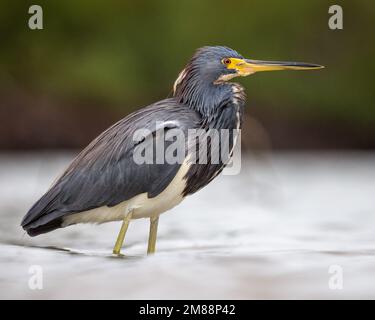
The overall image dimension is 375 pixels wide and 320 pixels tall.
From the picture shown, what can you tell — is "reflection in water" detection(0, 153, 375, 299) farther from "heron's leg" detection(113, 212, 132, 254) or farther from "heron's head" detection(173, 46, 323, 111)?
"heron's head" detection(173, 46, 323, 111)

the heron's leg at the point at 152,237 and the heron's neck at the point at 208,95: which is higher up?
the heron's neck at the point at 208,95

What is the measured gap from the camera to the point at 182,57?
2161 centimetres

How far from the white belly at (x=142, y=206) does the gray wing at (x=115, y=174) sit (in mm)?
68

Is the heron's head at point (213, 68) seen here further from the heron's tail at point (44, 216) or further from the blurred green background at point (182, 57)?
the blurred green background at point (182, 57)

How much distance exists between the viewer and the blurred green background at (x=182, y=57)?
20.7 m

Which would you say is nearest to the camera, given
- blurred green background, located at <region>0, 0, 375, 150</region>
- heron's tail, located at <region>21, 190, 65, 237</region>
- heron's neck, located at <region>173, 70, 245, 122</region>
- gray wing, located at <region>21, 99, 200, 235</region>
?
gray wing, located at <region>21, 99, 200, 235</region>

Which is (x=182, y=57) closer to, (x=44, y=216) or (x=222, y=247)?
(x=222, y=247)

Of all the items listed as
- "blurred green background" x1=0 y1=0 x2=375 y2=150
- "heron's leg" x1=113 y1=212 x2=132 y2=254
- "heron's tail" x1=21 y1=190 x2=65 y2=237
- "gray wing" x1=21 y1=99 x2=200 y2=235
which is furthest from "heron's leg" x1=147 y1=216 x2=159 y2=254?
"blurred green background" x1=0 y1=0 x2=375 y2=150

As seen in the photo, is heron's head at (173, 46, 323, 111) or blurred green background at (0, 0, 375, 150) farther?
blurred green background at (0, 0, 375, 150)

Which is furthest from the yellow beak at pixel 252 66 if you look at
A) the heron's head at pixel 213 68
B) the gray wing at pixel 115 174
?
the gray wing at pixel 115 174

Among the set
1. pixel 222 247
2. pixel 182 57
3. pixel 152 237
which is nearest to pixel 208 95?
pixel 152 237

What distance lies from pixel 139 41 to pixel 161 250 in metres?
14.8

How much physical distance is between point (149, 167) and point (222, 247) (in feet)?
4.66

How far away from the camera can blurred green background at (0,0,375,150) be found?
2073 cm
